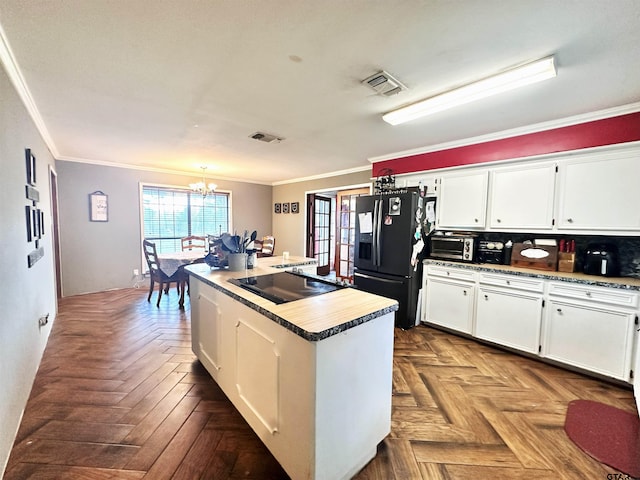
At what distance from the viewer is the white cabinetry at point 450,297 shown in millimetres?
3098

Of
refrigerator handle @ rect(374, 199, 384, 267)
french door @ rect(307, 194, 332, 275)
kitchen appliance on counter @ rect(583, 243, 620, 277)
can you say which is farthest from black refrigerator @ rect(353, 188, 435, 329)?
french door @ rect(307, 194, 332, 275)

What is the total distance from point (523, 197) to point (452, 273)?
1.10 meters

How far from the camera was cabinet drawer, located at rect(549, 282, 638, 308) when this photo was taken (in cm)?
216

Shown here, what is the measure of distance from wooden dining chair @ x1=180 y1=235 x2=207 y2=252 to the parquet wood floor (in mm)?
2641

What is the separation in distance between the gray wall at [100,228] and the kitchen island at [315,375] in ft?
14.6

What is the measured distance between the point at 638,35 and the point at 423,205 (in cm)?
211

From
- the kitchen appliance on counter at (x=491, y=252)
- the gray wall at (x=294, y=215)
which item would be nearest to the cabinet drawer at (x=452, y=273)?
the kitchen appliance on counter at (x=491, y=252)

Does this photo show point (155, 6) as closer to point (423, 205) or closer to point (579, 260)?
point (423, 205)

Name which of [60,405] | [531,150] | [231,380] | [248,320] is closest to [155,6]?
[248,320]

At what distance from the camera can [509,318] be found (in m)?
2.78

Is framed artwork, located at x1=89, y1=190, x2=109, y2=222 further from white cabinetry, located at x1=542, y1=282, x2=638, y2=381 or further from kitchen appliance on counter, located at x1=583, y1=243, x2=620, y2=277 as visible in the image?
kitchen appliance on counter, located at x1=583, y1=243, x2=620, y2=277

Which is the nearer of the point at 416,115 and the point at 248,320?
the point at 248,320

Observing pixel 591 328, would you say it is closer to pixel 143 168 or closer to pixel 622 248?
pixel 622 248

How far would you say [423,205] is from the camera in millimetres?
3395
